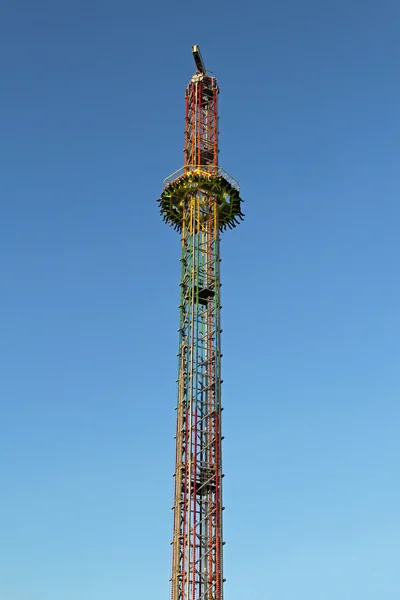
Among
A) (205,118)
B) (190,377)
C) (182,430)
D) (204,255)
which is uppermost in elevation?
(205,118)

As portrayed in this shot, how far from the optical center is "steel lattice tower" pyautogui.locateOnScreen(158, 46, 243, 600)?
228 ft

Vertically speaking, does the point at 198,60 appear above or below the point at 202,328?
above

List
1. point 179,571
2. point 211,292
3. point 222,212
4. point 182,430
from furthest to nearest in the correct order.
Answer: point 222,212 → point 211,292 → point 182,430 → point 179,571

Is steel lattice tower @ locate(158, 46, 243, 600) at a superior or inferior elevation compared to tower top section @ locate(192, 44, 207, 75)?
inferior

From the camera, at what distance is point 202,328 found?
79688 mm

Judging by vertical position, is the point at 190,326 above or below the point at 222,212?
below

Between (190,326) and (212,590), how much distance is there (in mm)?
24265

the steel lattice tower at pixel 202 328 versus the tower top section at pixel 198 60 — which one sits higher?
the tower top section at pixel 198 60

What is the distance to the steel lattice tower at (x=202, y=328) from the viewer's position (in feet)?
228

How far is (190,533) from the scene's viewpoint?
69.5 metres

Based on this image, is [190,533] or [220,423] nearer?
[190,533]

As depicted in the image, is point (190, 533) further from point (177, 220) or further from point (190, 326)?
point (177, 220)

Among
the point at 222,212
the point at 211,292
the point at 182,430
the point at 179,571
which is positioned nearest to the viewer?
the point at 179,571

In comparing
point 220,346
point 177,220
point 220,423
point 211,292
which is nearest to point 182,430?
point 220,423
